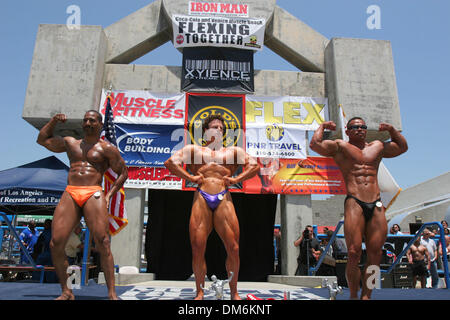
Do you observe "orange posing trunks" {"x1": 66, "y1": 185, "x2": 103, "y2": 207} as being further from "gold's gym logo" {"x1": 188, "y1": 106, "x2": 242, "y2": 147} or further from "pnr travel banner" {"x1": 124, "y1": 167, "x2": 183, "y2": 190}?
"gold's gym logo" {"x1": 188, "y1": 106, "x2": 242, "y2": 147}

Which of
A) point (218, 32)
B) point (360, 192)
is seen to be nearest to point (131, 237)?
point (218, 32)

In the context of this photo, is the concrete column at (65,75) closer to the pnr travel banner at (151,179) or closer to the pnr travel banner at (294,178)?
the pnr travel banner at (151,179)

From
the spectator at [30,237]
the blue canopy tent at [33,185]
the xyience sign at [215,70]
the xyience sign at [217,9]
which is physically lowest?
the spectator at [30,237]

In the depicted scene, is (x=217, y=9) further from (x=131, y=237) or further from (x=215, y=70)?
(x=131, y=237)

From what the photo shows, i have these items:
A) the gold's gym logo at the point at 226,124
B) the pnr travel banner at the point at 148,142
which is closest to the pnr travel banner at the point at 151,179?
the pnr travel banner at the point at 148,142

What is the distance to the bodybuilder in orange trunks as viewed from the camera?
3.49m

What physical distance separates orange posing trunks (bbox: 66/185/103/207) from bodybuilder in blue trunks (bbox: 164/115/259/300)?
0.94m

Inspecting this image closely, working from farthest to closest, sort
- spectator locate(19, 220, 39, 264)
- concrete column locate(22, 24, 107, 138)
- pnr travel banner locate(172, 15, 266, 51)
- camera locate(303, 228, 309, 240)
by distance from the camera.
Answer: pnr travel banner locate(172, 15, 266, 51), spectator locate(19, 220, 39, 264), concrete column locate(22, 24, 107, 138), camera locate(303, 228, 309, 240)

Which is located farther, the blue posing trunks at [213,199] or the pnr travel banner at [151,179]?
the pnr travel banner at [151,179]

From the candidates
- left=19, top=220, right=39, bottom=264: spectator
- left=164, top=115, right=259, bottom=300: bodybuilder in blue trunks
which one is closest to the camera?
left=164, top=115, right=259, bottom=300: bodybuilder in blue trunks

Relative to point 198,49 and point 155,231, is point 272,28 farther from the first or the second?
point 155,231

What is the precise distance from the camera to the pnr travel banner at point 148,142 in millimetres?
9391

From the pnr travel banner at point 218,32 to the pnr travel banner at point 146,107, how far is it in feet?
5.44

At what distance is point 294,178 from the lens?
952 cm
